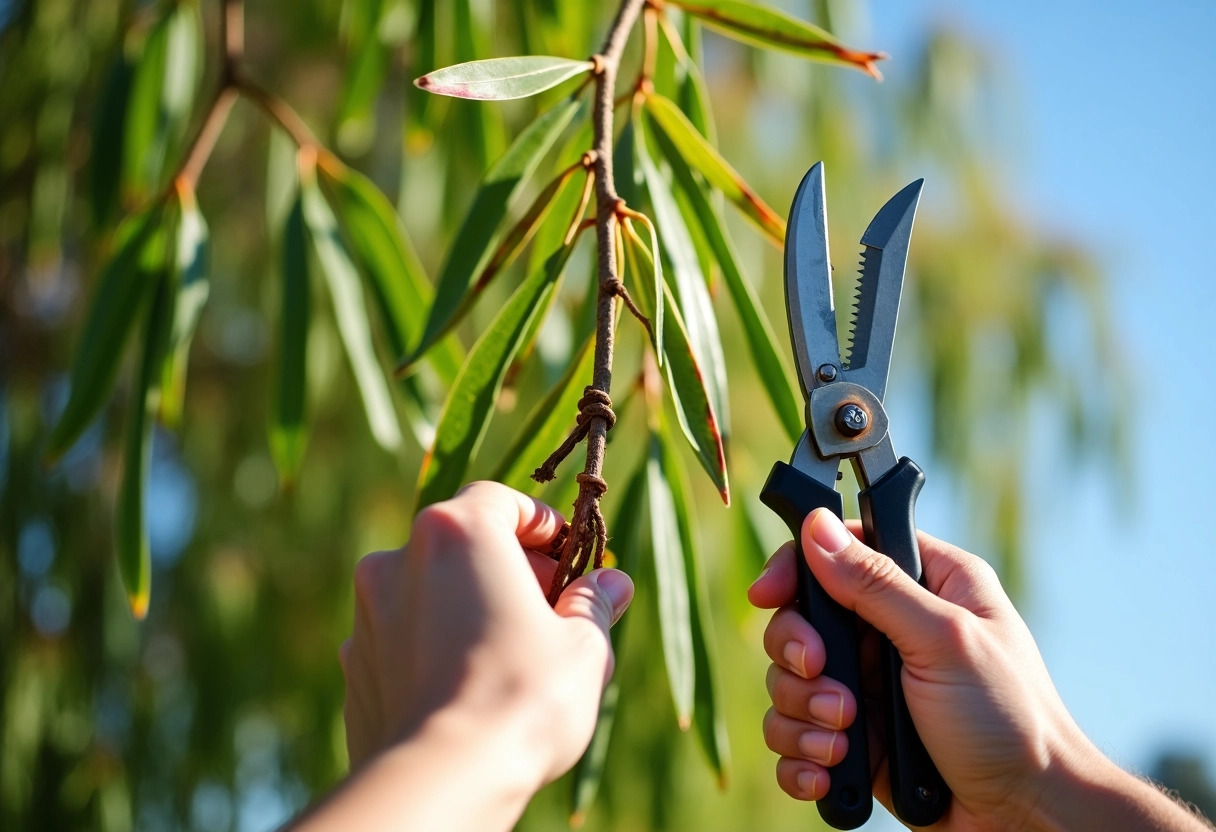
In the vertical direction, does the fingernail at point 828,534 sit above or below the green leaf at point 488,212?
below

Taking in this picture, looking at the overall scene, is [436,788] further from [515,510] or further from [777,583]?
[777,583]

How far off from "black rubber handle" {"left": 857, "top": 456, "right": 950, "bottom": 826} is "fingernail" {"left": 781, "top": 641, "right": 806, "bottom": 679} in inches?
2.4

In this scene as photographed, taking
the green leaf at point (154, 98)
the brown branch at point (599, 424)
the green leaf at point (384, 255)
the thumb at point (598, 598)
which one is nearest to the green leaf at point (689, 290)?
the brown branch at point (599, 424)

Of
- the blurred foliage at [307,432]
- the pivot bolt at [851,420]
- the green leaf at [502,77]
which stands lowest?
the blurred foliage at [307,432]

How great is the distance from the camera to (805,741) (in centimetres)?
73

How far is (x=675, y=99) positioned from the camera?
1111mm

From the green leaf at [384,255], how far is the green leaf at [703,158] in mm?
378

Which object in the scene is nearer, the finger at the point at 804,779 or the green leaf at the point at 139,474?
the finger at the point at 804,779

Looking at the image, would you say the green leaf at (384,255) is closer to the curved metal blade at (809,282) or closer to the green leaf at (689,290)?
the green leaf at (689,290)

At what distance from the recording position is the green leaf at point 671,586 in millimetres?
882

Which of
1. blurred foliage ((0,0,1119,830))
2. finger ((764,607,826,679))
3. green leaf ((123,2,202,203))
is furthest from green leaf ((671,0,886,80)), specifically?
green leaf ((123,2,202,203))

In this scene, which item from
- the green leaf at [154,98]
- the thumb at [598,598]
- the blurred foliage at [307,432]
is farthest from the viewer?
the blurred foliage at [307,432]

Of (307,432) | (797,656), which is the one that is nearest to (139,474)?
(307,432)

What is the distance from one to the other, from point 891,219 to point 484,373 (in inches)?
11.9
